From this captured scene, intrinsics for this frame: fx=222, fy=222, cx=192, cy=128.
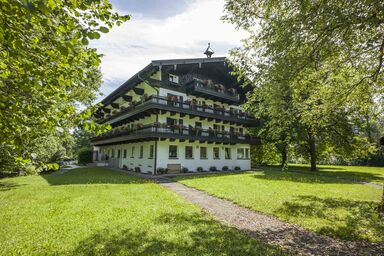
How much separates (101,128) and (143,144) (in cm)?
2409

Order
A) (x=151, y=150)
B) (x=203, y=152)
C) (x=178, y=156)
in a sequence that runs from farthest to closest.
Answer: (x=203, y=152), (x=178, y=156), (x=151, y=150)

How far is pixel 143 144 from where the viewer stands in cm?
2738

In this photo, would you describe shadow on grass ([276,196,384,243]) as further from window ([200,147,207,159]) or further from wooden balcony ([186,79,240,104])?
wooden balcony ([186,79,240,104])

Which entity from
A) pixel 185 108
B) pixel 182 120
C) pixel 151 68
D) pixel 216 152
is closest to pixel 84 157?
pixel 182 120

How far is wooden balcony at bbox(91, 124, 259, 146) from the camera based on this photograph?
75.9ft

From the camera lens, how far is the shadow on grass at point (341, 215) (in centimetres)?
693

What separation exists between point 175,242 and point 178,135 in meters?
18.8

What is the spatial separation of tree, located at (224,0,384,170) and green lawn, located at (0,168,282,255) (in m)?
5.87

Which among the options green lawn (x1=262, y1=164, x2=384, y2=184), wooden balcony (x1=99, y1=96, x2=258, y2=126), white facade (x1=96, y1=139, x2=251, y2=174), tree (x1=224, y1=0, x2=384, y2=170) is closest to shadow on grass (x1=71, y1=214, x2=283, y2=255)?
tree (x1=224, y1=0, x2=384, y2=170)

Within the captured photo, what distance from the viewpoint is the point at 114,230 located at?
6.71 metres

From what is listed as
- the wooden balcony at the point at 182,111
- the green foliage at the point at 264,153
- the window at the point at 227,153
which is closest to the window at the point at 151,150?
the wooden balcony at the point at 182,111

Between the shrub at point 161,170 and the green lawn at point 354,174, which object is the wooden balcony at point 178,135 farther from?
the green lawn at point 354,174

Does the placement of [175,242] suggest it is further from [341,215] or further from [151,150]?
[151,150]

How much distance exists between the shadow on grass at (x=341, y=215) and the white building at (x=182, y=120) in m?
15.6
